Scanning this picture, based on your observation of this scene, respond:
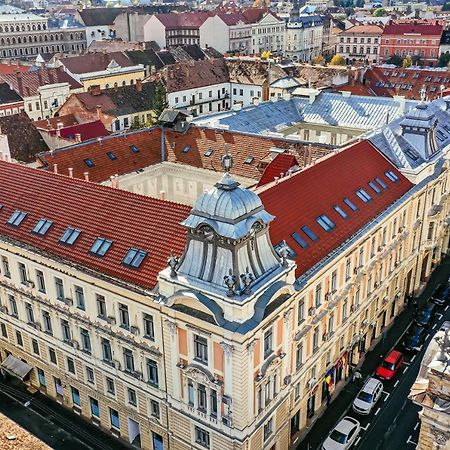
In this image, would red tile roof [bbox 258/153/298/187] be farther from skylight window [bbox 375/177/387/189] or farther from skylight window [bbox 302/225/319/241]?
skylight window [bbox 302/225/319/241]

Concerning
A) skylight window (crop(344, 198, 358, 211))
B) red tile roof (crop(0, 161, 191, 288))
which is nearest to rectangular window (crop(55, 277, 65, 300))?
red tile roof (crop(0, 161, 191, 288))

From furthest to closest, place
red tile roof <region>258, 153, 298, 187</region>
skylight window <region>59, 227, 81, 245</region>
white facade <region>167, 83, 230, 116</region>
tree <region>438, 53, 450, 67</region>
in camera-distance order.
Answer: tree <region>438, 53, 450, 67</region>
white facade <region>167, 83, 230, 116</region>
red tile roof <region>258, 153, 298, 187</region>
skylight window <region>59, 227, 81, 245</region>

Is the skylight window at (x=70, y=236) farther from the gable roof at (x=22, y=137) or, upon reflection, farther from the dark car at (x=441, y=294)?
the dark car at (x=441, y=294)

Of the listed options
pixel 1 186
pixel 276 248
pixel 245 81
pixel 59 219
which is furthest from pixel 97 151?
pixel 245 81

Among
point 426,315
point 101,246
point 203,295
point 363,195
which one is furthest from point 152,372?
point 426,315

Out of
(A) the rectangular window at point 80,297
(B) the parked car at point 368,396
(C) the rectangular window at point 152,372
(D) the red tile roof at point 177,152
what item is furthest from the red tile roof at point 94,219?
(B) the parked car at point 368,396

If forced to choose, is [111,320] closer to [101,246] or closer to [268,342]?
[101,246]
